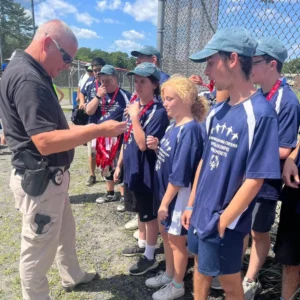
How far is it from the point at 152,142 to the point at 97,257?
1.49 meters

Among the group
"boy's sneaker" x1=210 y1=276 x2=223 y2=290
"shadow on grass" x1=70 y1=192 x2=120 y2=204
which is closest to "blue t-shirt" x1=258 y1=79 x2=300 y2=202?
"boy's sneaker" x1=210 y1=276 x2=223 y2=290

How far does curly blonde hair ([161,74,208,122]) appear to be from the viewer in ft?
7.43

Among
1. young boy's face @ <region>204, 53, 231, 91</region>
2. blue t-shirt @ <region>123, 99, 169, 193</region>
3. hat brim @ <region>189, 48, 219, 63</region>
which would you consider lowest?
blue t-shirt @ <region>123, 99, 169, 193</region>

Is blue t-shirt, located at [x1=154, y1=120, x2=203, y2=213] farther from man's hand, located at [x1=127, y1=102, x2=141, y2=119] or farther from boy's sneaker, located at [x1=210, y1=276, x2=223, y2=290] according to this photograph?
boy's sneaker, located at [x1=210, y1=276, x2=223, y2=290]

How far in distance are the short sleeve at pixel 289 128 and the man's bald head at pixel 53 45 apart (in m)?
1.60

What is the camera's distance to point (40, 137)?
1.85 metres

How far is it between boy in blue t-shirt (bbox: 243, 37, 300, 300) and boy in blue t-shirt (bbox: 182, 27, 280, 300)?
618 millimetres

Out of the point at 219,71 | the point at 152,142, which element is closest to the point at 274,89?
the point at 219,71

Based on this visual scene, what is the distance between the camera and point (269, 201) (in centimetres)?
232

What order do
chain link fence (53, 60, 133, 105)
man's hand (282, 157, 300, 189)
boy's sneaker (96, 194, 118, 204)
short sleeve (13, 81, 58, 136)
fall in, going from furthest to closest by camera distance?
chain link fence (53, 60, 133, 105), boy's sneaker (96, 194, 118, 204), man's hand (282, 157, 300, 189), short sleeve (13, 81, 58, 136)

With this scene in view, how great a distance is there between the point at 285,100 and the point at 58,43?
1664 millimetres

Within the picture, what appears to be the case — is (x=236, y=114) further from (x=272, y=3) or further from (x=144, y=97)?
(x=272, y=3)

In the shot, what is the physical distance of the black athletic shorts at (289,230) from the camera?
83.0 inches

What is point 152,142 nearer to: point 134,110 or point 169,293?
point 134,110
